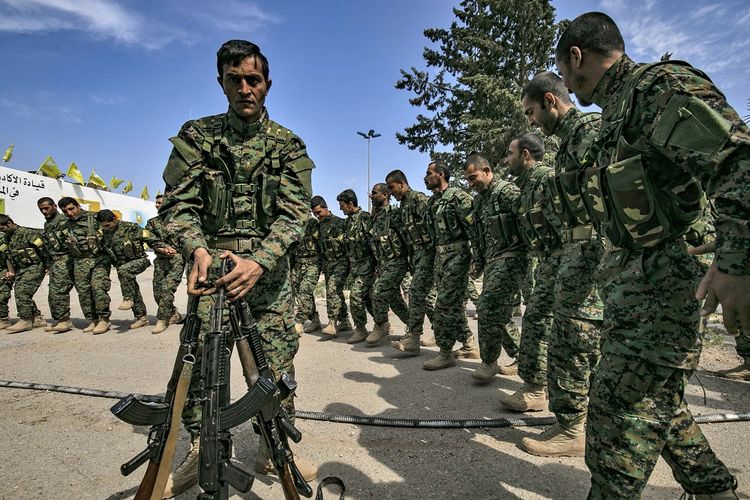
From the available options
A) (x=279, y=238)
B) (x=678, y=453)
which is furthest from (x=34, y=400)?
(x=678, y=453)

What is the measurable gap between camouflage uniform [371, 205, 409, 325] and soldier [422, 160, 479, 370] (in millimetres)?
1117

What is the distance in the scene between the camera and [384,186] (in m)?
7.41

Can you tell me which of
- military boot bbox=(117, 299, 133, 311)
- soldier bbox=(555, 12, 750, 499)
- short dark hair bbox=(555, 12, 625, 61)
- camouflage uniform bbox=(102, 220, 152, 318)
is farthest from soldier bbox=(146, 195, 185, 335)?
soldier bbox=(555, 12, 750, 499)

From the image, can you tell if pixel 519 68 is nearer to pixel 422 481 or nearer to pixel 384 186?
pixel 384 186

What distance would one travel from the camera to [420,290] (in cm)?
558

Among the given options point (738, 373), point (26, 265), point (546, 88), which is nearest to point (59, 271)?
point (26, 265)

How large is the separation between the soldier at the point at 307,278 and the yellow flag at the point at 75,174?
2156 centimetres

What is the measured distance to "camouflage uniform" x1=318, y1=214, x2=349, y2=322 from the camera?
7714mm

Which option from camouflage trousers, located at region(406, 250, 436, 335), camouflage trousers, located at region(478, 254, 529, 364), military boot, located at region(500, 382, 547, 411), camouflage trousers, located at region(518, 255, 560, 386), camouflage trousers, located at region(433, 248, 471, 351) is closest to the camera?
camouflage trousers, located at region(518, 255, 560, 386)

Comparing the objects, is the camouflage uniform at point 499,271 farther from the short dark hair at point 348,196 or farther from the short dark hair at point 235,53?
the short dark hair at point 348,196

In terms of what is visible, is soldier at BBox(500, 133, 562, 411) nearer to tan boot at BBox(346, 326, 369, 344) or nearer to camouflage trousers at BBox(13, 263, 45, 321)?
tan boot at BBox(346, 326, 369, 344)

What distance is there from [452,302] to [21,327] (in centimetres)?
839

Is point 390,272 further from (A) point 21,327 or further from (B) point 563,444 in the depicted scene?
(A) point 21,327

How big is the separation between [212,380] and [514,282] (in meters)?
3.16
